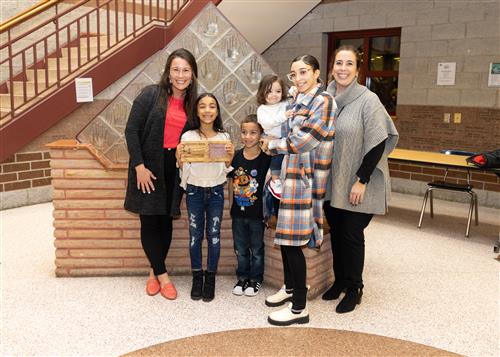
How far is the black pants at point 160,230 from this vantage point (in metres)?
2.69

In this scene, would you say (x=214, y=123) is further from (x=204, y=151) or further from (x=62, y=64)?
(x=62, y=64)

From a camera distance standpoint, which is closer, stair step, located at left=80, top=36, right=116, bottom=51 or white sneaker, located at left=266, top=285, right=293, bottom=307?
white sneaker, located at left=266, top=285, right=293, bottom=307

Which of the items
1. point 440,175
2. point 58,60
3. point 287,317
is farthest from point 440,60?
point 58,60

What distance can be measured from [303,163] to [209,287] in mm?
1064

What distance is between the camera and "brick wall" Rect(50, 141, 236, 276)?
3014 millimetres

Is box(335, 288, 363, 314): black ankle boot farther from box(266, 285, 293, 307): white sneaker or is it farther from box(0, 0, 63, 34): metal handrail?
box(0, 0, 63, 34): metal handrail

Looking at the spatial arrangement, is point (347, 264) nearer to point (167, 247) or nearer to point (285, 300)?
point (285, 300)

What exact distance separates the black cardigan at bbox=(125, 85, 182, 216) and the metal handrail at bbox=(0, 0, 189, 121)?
2.75 m

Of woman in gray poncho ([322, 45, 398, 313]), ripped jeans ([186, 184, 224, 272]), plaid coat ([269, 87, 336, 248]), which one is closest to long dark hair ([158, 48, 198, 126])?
ripped jeans ([186, 184, 224, 272])

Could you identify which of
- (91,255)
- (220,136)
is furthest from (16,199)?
(220,136)

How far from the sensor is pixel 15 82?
5.71m

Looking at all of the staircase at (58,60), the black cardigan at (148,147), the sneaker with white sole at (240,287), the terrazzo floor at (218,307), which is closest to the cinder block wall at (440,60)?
the terrazzo floor at (218,307)

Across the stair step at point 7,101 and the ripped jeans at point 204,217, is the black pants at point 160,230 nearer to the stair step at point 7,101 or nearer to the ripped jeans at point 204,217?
the ripped jeans at point 204,217

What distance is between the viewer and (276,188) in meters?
2.51
